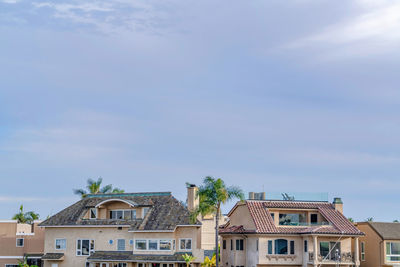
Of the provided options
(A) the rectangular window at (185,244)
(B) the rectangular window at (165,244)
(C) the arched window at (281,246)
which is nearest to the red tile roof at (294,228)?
(C) the arched window at (281,246)

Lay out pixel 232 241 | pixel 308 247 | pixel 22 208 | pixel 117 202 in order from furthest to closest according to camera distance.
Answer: pixel 22 208
pixel 117 202
pixel 232 241
pixel 308 247

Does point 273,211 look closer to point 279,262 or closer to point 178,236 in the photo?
point 279,262

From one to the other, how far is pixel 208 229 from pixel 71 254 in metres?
15.0

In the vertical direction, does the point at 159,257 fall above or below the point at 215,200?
below

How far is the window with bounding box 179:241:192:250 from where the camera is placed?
6016cm

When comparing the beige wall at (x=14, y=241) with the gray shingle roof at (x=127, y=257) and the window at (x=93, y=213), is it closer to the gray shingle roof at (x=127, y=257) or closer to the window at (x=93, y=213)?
the window at (x=93, y=213)

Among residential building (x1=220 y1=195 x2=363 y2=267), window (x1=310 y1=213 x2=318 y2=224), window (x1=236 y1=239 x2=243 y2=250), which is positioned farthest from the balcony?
window (x1=236 y1=239 x2=243 y2=250)

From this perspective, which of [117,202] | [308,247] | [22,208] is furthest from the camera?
[22,208]

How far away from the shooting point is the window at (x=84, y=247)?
212ft

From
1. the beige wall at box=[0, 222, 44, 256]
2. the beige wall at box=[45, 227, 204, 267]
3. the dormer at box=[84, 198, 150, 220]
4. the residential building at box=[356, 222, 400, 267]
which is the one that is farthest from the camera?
the beige wall at box=[0, 222, 44, 256]

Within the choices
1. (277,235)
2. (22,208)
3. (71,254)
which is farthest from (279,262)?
(22,208)

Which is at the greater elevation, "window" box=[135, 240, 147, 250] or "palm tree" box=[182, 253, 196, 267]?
"window" box=[135, 240, 147, 250]

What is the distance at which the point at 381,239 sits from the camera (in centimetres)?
6025

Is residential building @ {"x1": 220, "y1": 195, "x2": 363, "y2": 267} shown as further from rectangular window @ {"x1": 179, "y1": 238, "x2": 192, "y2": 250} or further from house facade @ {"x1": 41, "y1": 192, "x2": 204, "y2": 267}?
house facade @ {"x1": 41, "y1": 192, "x2": 204, "y2": 267}
